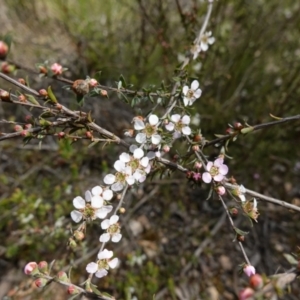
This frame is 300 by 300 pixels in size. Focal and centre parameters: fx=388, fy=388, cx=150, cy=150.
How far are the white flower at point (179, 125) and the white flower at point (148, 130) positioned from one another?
0.26 ft

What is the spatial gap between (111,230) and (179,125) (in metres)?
0.48

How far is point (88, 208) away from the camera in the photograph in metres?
1.36

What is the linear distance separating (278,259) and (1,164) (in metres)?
2.30

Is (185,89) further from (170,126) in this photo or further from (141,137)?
(141,137)

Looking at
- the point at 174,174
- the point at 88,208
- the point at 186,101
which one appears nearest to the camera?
Answer: the point at 88,208

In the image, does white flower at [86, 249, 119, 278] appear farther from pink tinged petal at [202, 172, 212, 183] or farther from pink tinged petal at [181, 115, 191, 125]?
pink tinged petal at [181, 115, 191, 125]

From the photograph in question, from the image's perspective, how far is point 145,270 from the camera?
2666 millimetres

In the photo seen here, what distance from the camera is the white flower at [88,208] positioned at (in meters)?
1.33

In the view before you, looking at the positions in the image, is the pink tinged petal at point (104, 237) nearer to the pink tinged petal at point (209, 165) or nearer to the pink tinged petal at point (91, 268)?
the pink tinged petal at point (91, 268)

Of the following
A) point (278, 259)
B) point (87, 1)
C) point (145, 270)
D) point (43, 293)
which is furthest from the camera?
point (87, 1)

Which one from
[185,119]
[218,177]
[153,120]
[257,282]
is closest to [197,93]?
[185,119]

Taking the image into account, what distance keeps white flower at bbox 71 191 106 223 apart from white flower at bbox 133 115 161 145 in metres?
0.27

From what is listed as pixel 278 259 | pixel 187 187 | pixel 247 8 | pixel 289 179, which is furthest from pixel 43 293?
pixel 247 8

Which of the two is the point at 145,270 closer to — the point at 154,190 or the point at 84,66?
the point at 154,190
